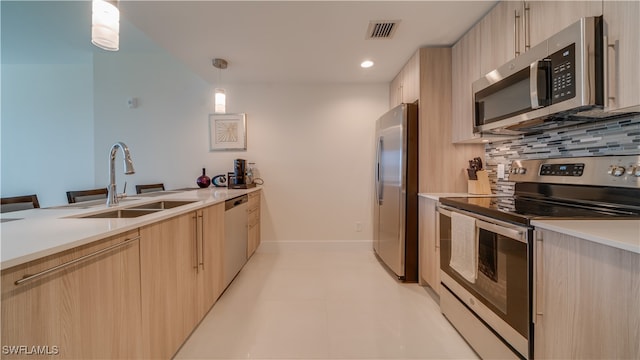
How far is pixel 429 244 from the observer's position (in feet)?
7.46

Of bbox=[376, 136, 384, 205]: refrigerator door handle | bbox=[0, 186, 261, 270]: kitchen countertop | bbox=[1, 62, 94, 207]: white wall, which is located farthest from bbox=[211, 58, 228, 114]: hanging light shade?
bbox=[1, 62, 94, 207]: white wall

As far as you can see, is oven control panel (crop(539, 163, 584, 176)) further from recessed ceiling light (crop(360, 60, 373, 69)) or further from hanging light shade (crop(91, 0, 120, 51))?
hanging light shade (crop(91, 0, 120, 51))

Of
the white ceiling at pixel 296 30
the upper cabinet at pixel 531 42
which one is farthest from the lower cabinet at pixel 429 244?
the white ceiling at pixel 296 30

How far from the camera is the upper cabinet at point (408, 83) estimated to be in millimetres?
2520

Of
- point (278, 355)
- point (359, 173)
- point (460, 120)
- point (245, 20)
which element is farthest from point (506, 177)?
point (245, 20)

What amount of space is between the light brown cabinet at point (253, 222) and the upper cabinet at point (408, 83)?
2.14m

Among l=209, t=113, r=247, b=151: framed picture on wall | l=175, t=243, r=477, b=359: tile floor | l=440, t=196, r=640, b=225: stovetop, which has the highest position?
l=209, t=113, r=247, b=151: framed picture on wall

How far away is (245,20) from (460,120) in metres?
2.01

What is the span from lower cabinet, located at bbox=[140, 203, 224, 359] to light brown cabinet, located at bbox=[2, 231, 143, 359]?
8 centimetres

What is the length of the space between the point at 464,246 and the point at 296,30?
2141 millimetres

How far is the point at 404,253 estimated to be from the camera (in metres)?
2.52

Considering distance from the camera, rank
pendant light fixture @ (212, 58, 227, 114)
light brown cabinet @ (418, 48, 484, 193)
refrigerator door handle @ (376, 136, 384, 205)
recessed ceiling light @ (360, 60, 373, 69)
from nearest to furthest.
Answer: light brown cabinet @ (418, 48, 484, 193) → pendant light fixture @ (212, 58, 227, 114) → recessed ceiling light @ (360, 60, 373, 69) → refrigerator door handle @ (376, 136, 384, 205)

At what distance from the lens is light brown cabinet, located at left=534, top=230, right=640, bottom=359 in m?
0.80

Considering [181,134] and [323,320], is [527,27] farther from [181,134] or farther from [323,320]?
[181,134]
